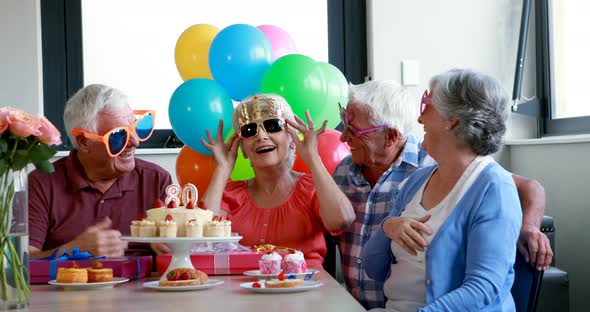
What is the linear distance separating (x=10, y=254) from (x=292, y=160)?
124 centimetres

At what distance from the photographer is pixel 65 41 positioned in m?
4.34

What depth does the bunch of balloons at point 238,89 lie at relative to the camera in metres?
2.92

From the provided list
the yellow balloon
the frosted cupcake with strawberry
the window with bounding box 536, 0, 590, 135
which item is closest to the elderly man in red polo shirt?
the yellow balloon

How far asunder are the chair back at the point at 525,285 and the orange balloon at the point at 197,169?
1.33 meters

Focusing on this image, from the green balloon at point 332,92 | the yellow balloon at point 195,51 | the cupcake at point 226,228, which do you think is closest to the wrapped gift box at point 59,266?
the cupcake at point 226,228

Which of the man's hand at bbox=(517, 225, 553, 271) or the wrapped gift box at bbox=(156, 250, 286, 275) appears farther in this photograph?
the wrapped gift box at bbox=(156, 250, 286, 275)

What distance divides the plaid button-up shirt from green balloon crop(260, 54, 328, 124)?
29 centimetres

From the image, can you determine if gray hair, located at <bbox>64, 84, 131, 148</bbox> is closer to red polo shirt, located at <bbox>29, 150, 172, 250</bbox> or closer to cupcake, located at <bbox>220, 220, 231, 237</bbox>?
red polo shirt, located at <bbox>29, 150, 172, 250</bbox>

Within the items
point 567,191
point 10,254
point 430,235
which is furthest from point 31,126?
point 567,191

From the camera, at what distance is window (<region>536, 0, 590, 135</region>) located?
12.6ft

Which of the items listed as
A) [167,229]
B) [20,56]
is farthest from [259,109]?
[20,56]

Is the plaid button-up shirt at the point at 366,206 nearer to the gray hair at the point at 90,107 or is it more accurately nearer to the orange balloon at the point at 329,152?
the orange balloon at the point at 329,152

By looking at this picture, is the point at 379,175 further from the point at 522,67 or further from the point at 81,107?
the point at 522,67

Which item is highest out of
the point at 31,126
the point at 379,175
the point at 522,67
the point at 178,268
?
the point at 522,67
